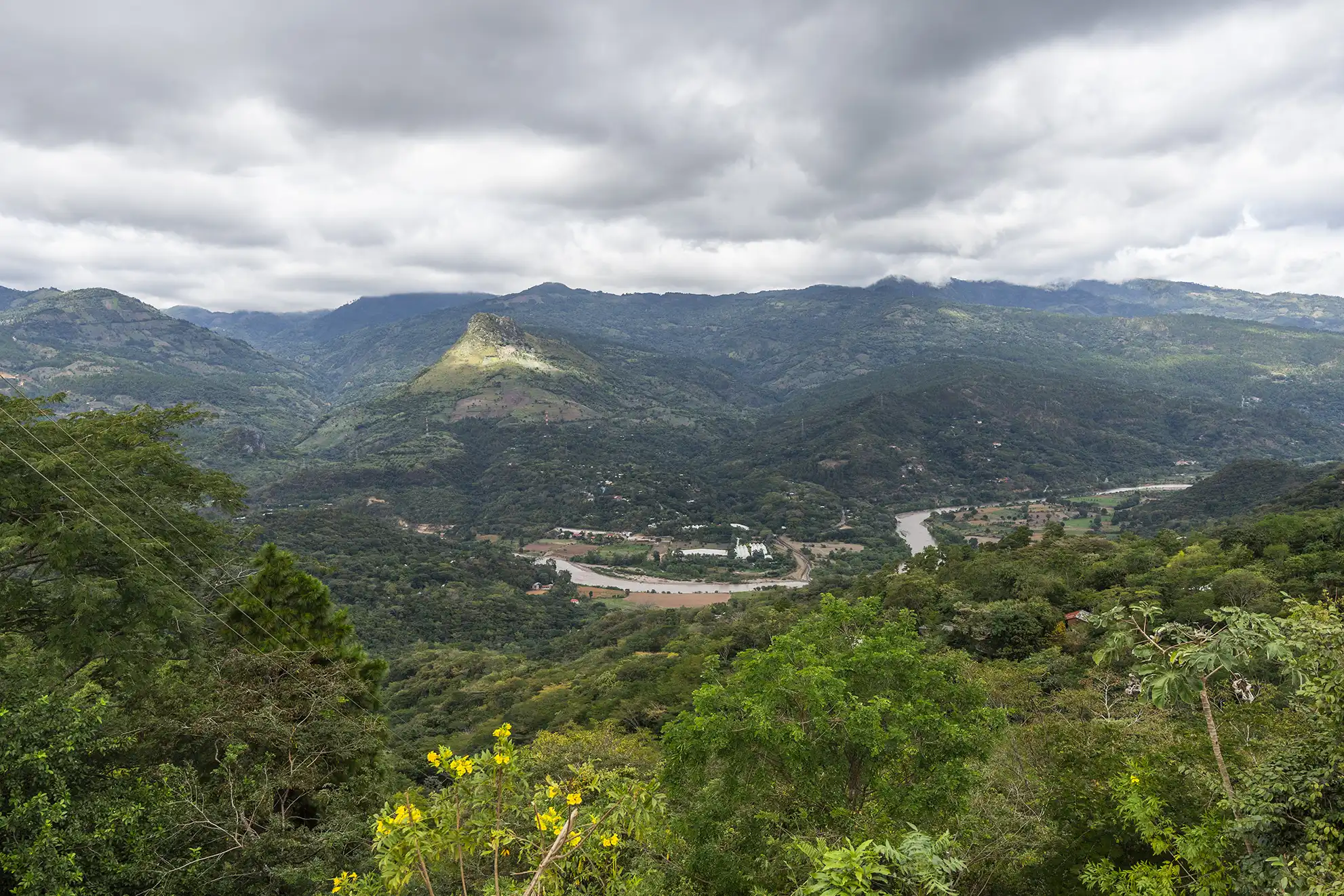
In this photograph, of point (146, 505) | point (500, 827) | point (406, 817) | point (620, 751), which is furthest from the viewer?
point (620, 751)

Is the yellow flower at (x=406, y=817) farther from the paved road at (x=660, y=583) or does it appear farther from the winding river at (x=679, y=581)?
the paved road at (x=660, y=583)

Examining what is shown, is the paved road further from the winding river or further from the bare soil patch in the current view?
the bare soil patch

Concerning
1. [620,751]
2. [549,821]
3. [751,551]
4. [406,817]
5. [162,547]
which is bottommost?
[751,551]

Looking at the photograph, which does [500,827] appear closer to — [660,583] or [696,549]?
[660,583]

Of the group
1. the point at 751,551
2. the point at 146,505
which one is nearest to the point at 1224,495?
the point at 751,551

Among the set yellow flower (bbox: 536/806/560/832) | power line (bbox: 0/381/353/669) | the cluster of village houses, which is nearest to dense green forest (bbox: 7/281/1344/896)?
yellow flower (bbox: 536/806/560/832)

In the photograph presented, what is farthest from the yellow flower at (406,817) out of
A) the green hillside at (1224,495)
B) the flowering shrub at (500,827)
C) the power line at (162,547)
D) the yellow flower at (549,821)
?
the green hillside at (1224,495)
